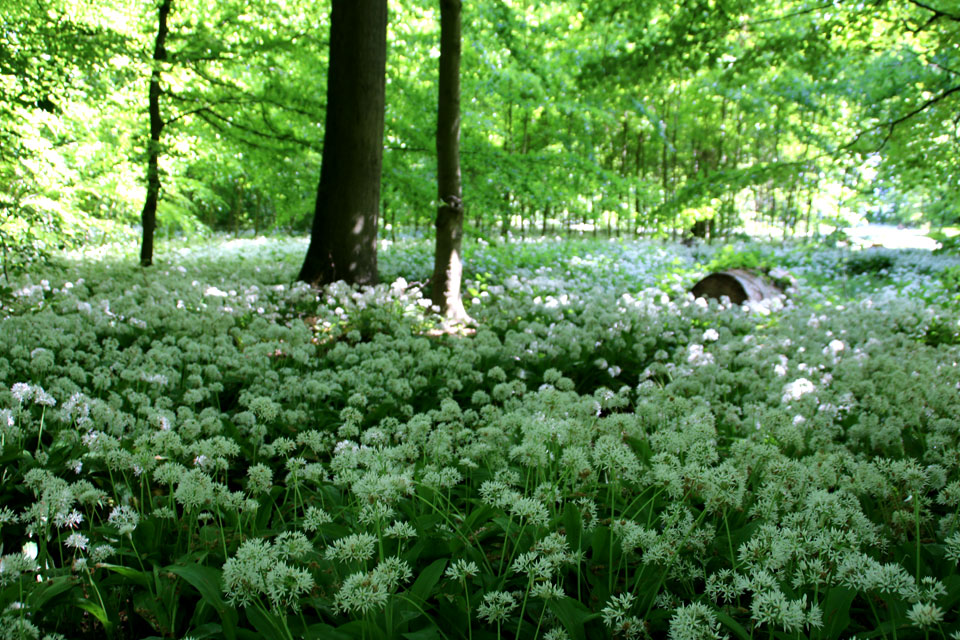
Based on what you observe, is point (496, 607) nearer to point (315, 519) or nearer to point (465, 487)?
point (315, 519)

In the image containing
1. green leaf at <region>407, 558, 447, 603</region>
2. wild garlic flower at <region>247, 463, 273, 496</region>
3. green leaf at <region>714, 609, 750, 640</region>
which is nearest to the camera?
green leaf at <region>714, 609, 750, 640</region>

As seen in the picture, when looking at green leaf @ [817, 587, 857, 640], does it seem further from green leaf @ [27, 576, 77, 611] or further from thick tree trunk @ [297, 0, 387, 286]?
thick tree trunk @ [297, 0, 387, 286]

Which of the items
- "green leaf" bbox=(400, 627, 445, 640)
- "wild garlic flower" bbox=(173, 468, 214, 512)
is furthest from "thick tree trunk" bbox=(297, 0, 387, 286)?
"green leaf" bbox=(400, 627, 445, 640)

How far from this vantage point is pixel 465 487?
3094 mm

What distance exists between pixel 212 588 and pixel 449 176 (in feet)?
21.0

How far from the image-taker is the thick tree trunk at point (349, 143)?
7980mm

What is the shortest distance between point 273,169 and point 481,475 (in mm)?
9283

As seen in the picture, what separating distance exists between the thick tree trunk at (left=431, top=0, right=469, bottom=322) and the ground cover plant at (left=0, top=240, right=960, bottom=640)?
1280 millimetres

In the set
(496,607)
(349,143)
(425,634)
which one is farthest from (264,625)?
(349,143)

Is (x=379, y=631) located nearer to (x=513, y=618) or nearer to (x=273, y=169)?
(x=513, y=618)

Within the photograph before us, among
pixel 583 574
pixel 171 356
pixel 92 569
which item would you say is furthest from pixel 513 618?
pixel 171 356

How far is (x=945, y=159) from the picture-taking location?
6797mm

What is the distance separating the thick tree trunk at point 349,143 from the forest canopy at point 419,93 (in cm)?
187

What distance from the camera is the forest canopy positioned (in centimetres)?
690
